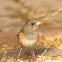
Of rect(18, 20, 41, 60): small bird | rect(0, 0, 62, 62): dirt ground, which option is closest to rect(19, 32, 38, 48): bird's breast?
rect(18, 20, 41, 60): small bird

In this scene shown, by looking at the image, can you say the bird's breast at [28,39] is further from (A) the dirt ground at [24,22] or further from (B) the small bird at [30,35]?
(A) the dirt ground at [24,22]

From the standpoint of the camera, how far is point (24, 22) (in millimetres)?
9156

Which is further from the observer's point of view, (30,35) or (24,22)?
(24,22)

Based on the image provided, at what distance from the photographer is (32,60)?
465 cm

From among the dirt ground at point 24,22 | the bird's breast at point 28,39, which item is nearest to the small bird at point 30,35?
the bird's breast at point 28,39

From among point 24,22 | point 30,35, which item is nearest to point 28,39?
point 30,35

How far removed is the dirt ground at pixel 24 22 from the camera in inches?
209


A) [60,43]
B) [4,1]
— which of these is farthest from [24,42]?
[4,1]

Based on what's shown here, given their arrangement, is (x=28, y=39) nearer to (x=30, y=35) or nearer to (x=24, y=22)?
(x=30, y=35)

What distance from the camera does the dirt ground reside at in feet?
17.4

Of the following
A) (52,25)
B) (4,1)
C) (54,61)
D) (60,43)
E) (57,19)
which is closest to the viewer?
(54,61)

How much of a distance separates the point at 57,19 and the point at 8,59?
5412 millimetres

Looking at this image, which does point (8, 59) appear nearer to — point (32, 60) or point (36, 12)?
point (32, 60)

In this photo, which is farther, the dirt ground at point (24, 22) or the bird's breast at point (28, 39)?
the dirt ground at point (24, 22)
